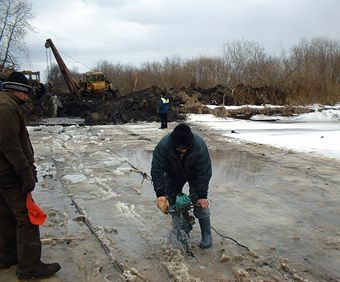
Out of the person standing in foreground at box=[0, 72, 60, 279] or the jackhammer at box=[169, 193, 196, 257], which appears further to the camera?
the jackhammer at box=[169, 193, 196, 257]

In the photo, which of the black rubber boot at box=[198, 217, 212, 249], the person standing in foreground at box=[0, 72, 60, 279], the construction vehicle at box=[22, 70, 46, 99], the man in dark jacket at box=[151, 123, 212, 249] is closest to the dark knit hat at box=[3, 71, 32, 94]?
the person standing in foreground at box=[0, 72, 60, 279]

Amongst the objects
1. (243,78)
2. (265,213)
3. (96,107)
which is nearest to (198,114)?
(96,107)

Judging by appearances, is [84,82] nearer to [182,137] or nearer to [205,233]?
[205,233]

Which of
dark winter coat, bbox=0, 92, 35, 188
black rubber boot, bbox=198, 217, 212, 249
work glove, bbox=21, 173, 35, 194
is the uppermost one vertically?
dark winter coat, bbox=0, 92, 35, 188

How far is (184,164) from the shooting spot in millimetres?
4598

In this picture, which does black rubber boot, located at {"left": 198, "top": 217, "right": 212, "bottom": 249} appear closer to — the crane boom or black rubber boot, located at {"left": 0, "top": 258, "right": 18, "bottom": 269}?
black rubber boot, located at {"left": 0, "top": 258, "right": 18, "bottom": 269}

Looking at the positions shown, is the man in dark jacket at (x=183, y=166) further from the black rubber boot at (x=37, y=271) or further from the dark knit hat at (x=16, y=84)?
the dark knit hat at (x=16, y=84)

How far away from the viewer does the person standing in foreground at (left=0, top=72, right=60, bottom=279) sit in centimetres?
384

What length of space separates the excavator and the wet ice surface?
907 inches

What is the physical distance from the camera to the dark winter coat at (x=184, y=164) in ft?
14.9

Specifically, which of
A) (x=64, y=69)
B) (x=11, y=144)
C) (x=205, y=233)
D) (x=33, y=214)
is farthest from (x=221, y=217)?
(x=64, y=69)

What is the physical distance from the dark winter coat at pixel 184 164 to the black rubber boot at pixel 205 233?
0.39 meters

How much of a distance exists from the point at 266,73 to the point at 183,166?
113ft

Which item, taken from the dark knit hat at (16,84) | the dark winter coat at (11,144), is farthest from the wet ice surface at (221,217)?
the dark knit hat at (16,84)
